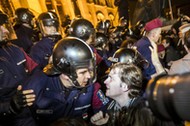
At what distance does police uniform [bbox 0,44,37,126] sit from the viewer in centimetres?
306

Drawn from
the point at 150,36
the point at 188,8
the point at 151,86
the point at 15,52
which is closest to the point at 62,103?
the point at 15,52

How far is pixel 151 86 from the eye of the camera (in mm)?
1155

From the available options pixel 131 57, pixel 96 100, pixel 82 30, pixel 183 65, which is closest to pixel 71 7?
pixel 82 30

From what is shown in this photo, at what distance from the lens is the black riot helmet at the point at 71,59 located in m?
2.72

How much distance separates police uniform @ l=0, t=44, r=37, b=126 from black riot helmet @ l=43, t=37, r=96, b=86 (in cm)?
60

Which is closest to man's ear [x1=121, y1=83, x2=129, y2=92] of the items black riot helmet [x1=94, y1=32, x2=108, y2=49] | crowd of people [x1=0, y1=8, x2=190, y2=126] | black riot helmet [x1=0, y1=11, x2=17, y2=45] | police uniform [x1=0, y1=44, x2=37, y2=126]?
crowd of people [x1=0, y1=8, x2=190, y2=126]

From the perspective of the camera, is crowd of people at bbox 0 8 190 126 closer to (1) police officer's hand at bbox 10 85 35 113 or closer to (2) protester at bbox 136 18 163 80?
(1) police officer's hand at bbox 10 85 35 113

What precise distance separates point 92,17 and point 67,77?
2807 centimetres

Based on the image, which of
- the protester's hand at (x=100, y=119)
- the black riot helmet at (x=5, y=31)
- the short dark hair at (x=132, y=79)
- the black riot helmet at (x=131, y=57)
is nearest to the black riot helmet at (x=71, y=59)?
the short dark hair at (x=132, y=79)

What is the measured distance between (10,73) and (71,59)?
96 centimetres

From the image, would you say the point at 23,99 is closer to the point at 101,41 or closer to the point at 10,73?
the point at 10,73

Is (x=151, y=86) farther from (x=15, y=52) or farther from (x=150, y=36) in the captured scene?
(x=150, y=36)

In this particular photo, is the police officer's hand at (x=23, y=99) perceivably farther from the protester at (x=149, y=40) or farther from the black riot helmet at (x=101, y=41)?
the black riot helmet at (x=101, y=41)

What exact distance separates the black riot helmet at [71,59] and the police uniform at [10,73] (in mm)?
605
